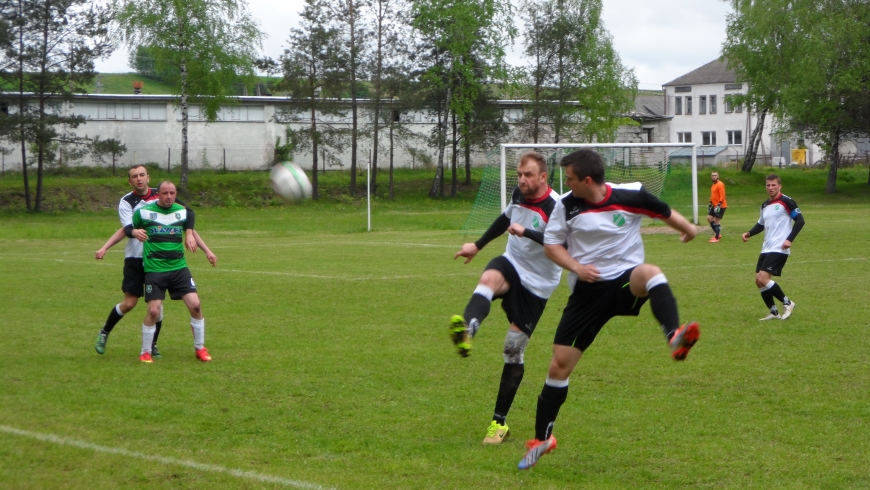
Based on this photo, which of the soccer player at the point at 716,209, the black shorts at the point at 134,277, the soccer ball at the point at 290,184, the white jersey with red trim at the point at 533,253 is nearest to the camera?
the white jersey with red trim at the point at 533,253

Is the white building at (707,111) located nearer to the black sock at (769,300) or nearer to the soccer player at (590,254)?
the black sock at (769,300)

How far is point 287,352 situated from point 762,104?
50.2 metres

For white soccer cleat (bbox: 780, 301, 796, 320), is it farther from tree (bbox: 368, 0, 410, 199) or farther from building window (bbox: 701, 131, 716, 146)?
→ building window (bbox: 701, 131, 716, 146)

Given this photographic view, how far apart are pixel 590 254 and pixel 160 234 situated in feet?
16.9

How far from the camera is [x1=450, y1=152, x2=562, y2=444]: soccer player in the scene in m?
6.33

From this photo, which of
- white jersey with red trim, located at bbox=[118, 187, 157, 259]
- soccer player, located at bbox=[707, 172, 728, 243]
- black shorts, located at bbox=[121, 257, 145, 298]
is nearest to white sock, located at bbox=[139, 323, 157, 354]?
black shorts, located at bbox=[121, 257, 145, 298]

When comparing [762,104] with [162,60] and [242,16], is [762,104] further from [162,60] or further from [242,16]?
[162,60]

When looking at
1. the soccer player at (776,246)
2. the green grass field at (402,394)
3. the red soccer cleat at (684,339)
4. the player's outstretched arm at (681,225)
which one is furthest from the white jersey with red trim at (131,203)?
the soccer player at (776,246)

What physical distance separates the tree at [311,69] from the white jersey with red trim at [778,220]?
120ft

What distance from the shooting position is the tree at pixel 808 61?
48250mm

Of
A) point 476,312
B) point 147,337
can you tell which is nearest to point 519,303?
point 476,312

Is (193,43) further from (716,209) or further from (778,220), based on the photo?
(778,220)

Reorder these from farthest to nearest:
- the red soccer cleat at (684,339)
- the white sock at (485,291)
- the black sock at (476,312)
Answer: the white sock at (485,291) < the black sock at (476,312) < the red soccer cleat at (684,339)

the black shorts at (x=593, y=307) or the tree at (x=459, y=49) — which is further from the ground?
the tree at (x=459, y=49)
